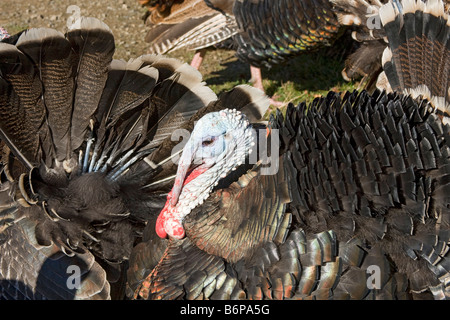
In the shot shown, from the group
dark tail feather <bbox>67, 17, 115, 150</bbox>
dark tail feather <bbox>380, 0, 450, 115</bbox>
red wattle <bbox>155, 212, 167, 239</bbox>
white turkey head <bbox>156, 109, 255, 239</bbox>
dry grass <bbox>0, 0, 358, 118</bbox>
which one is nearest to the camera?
white turkey head <bbox>156, 109, 255, 239</bbox>

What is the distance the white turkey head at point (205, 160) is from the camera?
2609mm

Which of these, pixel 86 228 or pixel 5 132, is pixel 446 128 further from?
pixel 5 132

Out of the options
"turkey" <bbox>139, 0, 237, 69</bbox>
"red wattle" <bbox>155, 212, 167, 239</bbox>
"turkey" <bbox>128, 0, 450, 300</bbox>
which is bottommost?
"turkey" <bbox>139, 0, 237, 69</bbox>

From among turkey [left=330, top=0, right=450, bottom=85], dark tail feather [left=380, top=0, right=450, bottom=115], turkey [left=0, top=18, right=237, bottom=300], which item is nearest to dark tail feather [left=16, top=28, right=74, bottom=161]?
turkey [left=0, top=18, right=237, bottom=300]

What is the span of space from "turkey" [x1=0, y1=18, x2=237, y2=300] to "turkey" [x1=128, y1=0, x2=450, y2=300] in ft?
1.31

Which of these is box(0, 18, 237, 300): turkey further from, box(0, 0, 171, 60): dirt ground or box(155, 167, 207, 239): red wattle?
box(0, 0, 171, 60): dirt ground

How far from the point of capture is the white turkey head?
2.61 metres

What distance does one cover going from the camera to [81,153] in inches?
124

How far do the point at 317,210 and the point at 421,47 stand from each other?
1.27 meters

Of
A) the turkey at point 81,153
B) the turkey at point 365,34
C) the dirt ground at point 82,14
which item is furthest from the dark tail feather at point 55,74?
the dirt ground at point 82,14

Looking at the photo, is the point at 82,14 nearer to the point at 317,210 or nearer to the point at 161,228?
the point at 161,228

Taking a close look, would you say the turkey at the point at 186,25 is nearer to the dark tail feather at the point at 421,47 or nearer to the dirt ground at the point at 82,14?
the dirt ground at the point at 82,14

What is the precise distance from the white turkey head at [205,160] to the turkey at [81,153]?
41cm

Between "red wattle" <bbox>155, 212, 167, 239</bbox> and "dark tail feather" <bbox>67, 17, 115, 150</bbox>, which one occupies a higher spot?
"dark tail feather" <bbox>67, 17, 115, 150</bbox>
